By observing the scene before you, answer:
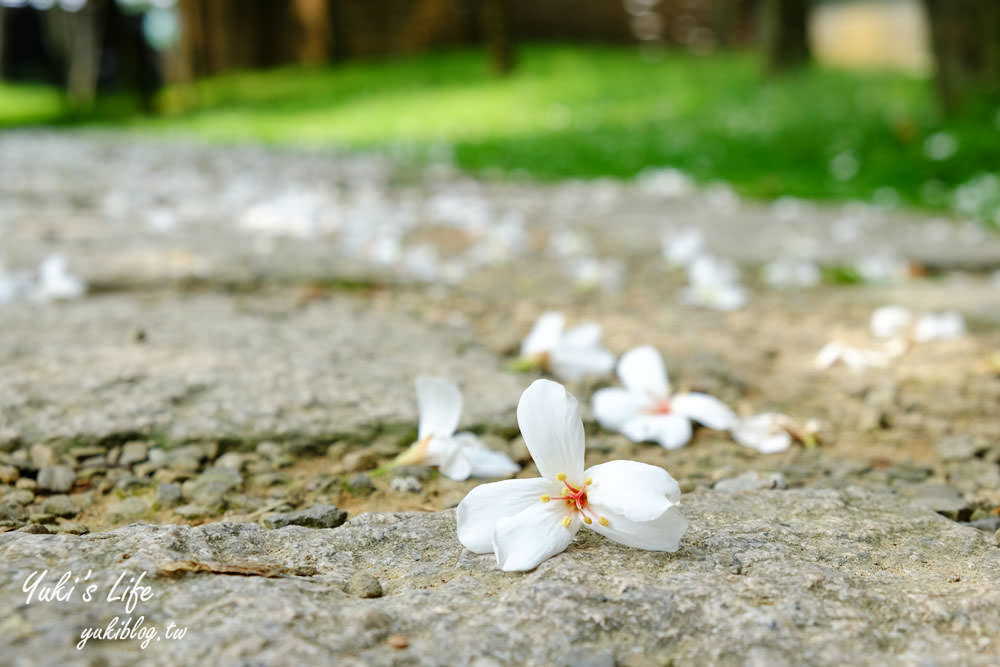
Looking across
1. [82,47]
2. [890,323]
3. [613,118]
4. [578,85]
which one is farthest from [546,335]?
[82,47]

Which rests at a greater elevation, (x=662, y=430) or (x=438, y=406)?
(x=438, y=406)

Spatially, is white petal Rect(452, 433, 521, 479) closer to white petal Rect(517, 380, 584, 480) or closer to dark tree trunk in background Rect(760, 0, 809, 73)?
white petal Rect(517, 380, 584, 480)

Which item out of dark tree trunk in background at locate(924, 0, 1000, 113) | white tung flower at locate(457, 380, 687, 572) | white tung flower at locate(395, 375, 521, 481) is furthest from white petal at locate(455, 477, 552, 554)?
dark tree trunk in background at locate(924, 0, 1000, 113)

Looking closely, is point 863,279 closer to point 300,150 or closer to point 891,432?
point 891,432

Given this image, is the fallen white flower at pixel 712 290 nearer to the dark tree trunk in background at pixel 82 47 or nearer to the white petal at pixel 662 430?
the white petal at pixel 662 430

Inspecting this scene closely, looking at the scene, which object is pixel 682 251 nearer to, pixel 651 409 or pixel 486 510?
pixel 651 409

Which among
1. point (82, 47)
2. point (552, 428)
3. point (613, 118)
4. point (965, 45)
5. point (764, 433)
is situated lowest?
point (613, 118)
